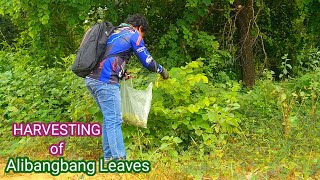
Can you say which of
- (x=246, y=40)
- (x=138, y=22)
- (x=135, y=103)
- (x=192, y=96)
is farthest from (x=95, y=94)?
(x=246, y=40)

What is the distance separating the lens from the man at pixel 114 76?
485 centimetres

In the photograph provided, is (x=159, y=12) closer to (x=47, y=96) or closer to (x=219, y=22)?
(x=219, y=22)

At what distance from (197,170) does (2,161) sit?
2.47 meters

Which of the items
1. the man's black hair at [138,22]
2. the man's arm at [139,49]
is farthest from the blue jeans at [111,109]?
the man's black hair at [138,22]

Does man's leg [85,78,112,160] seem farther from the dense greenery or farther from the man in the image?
the dense greenery

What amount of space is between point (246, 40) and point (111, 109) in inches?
207

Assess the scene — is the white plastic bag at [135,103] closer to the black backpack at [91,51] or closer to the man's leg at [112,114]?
the man's leg at [112,114]

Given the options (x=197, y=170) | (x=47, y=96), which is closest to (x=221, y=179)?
(x=197, y=170)

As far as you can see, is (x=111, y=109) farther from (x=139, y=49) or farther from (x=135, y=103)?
(x=139, y=49)

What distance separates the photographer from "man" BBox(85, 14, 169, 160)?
485 cm

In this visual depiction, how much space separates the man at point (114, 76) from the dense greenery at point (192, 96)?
50cm

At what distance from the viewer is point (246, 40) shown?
9.46m

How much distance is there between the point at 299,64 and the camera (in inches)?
416

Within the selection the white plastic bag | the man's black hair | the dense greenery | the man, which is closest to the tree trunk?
the dense greenery
